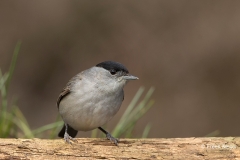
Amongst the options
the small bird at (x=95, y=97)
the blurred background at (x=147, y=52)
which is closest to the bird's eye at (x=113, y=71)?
the small bird at (x=95, y=97)

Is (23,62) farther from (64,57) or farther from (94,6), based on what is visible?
(94,6)

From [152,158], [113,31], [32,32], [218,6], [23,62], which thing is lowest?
[152,158]

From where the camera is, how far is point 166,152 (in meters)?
4.30

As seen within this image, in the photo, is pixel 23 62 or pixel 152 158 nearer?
pixel 152 158

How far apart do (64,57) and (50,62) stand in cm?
27

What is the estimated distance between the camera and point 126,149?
4344 millimetres

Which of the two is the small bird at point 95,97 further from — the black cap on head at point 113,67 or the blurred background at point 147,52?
the blurred background at point 147,52

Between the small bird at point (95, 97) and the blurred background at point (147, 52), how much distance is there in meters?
3.43

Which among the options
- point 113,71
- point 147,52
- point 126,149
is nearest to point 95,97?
point 113,71

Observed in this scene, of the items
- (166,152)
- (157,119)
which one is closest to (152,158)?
(166,152)

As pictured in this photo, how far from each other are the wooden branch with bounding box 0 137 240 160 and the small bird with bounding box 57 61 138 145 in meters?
0.18

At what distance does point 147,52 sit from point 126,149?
4378 millimetres

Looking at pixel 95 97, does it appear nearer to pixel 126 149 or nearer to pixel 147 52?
pixel 126 149

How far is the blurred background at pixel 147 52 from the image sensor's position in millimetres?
8227
